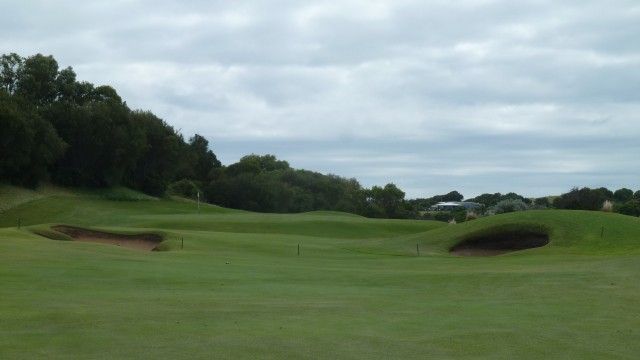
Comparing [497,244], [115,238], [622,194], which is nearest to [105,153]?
[115,238]

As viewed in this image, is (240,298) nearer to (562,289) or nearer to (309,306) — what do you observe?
(309,306)

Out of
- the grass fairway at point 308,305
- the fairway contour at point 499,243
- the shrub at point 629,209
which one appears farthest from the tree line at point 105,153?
the grass fairway at point 308,305

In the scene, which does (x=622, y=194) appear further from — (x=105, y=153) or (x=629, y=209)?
(x=105, y=153)

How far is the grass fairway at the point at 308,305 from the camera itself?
1177cm

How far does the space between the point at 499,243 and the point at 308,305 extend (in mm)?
27203

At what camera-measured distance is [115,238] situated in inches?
1809

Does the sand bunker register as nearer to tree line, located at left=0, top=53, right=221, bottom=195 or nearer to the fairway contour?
the fairway contour

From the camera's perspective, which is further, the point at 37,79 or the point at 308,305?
the point at 37,79

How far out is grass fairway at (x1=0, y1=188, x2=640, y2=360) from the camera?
38.6 ft

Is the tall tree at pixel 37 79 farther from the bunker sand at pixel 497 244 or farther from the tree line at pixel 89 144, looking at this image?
the bunker sand at pixel 497 244

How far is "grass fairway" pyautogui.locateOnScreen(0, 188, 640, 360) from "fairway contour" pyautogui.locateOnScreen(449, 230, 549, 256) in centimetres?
277

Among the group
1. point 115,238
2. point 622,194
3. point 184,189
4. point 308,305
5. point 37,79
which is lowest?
point 308,305

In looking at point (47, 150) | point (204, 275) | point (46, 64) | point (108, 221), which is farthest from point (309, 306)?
point (46, 64)

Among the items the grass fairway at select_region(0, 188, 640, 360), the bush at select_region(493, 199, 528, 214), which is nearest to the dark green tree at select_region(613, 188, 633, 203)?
the bush at select_region(493, 199, 528, 214)
